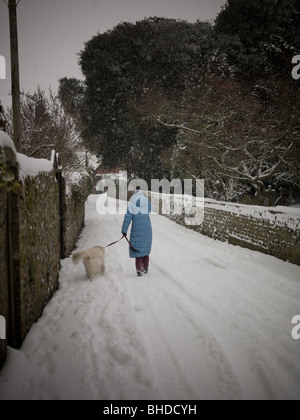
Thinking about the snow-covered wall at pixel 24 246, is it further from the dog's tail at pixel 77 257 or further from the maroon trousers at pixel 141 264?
the maroon trousers at pixel 141 264

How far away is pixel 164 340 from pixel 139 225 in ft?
7.98

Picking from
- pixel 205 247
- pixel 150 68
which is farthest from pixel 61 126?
pixel 150 68

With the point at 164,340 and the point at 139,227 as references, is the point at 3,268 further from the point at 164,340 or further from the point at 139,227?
the point at 139,227

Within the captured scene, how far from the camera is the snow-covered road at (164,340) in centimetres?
209

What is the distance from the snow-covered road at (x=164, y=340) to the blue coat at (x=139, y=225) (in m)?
0.67

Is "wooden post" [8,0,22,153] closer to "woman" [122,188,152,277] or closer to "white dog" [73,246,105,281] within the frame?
"woman" [122,188,152,277]

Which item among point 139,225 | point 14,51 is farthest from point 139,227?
point 14,51

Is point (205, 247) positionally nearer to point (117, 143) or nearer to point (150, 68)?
point (117, 143)

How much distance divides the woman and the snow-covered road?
0.54m

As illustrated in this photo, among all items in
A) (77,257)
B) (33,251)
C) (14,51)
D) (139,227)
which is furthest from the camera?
(14,51)

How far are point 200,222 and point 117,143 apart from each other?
40.5 ft

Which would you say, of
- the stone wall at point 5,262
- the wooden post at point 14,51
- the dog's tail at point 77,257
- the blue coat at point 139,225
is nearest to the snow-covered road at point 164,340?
the stone wall at point 5,262

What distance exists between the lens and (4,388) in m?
2.01

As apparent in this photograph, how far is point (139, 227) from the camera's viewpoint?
477cm
